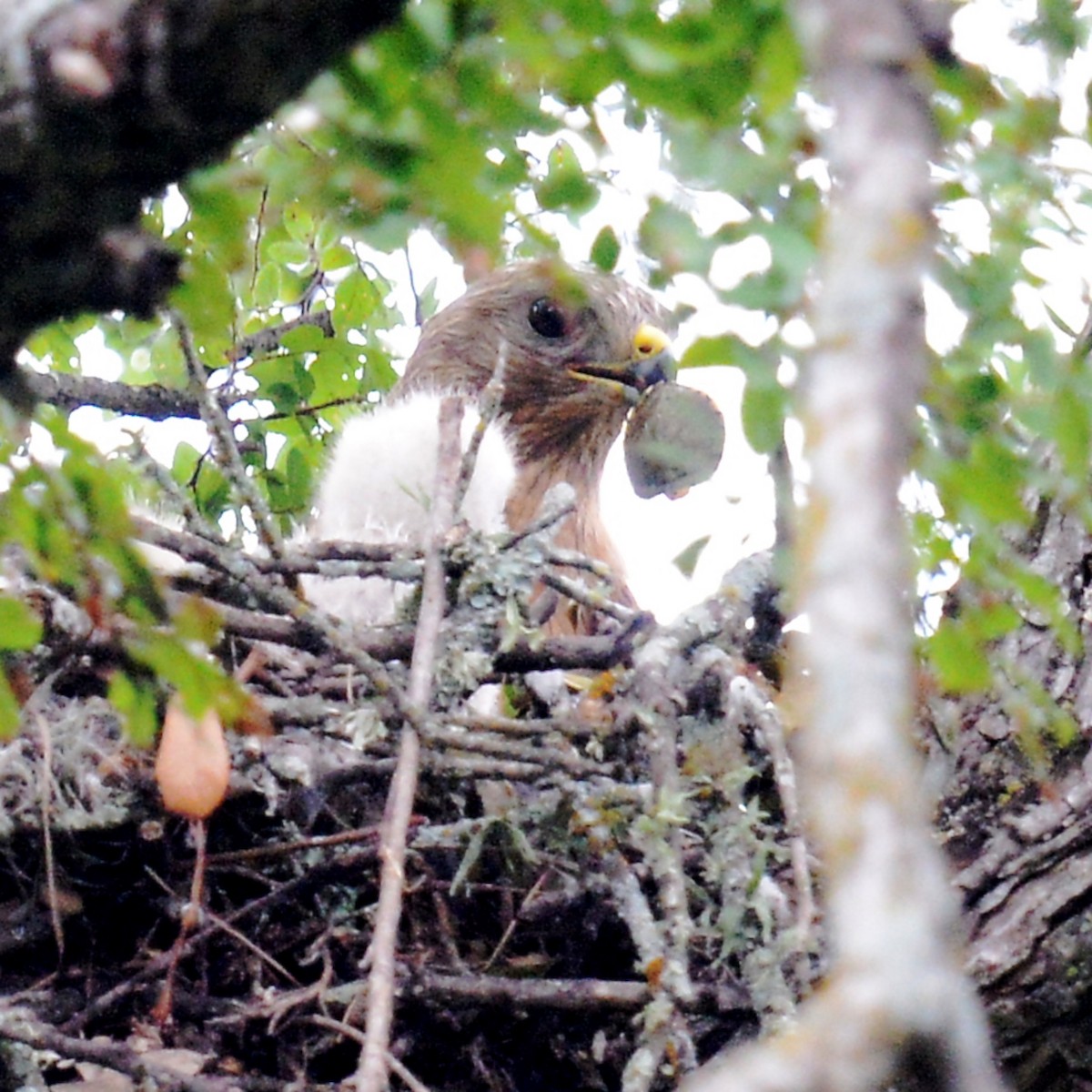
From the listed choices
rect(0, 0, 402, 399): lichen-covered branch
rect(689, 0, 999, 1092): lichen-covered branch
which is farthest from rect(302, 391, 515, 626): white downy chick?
rect(689, 0, 999, 1092): lichen-covered branch

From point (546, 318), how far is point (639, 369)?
369 millimetres

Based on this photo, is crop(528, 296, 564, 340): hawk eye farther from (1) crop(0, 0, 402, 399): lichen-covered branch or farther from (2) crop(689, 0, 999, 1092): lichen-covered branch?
(2) crop(689, 0, 999, 1092): lichen-covered branch

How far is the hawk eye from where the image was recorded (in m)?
4.53

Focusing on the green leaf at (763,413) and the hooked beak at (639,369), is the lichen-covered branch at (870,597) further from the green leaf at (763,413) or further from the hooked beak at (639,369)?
the hooked beak at (639,369)

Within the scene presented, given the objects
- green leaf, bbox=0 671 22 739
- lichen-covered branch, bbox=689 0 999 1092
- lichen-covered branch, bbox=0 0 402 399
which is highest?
lichen-covered branch, bbox=0 0 402 399

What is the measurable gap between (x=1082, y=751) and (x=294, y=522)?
78.0 inches

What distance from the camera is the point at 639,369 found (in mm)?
4359

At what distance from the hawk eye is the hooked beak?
12cm

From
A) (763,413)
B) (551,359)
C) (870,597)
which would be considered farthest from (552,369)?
(870,597)

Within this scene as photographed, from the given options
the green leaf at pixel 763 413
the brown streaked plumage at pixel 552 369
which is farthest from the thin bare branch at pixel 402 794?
the brown streaked plumage at pixel 552 369

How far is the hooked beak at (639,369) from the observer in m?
4.30

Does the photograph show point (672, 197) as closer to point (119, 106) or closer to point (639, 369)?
point (119, 106)

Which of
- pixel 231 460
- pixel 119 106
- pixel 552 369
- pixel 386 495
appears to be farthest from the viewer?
pixel 552 369

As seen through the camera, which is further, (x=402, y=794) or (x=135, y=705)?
(x=402, y=794)
